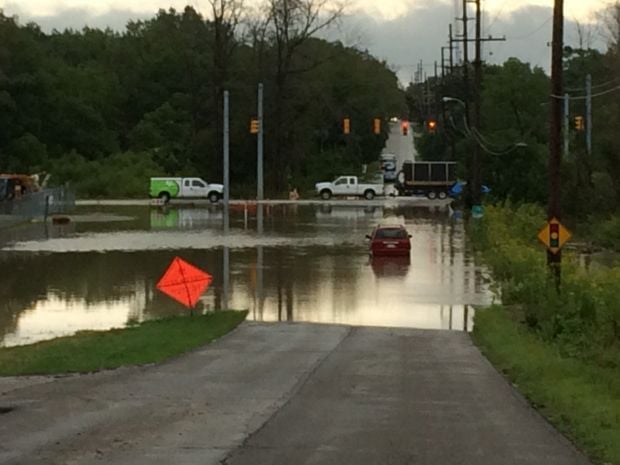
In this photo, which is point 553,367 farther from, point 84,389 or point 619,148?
point 619,148

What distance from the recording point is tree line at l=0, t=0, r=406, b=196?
99.8m

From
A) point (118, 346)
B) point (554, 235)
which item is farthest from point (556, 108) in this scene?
point (118, 346)

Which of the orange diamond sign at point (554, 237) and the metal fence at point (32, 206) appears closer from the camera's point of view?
the orange diamond sign at point (554, 237)

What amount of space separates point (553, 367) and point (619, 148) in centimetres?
3428

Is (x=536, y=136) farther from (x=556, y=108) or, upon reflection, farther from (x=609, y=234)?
(x=556, y=108)

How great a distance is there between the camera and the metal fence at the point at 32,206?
5484cm

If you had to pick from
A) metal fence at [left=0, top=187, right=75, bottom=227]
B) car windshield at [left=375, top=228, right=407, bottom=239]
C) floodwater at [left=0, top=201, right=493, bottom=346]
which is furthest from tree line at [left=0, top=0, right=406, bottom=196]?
car windshield at [left=375, top=228, right=407, bottom=239]

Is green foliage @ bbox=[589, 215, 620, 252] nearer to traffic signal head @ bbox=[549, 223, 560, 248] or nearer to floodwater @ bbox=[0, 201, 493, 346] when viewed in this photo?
floodwater @ bbox=[0, 201, 493, 346]

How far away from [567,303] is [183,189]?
67.7 metres

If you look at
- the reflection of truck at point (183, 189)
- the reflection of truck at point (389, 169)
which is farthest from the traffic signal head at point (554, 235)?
the reflection of truck at point (389, 169)

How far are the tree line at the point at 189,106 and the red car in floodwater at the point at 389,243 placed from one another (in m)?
56.6

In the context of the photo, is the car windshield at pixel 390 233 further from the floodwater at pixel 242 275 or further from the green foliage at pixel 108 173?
the green foliage at pixel 108 173

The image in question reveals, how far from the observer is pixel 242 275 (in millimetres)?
32688

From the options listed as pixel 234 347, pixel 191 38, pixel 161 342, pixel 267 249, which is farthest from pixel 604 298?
pixel 191 38
